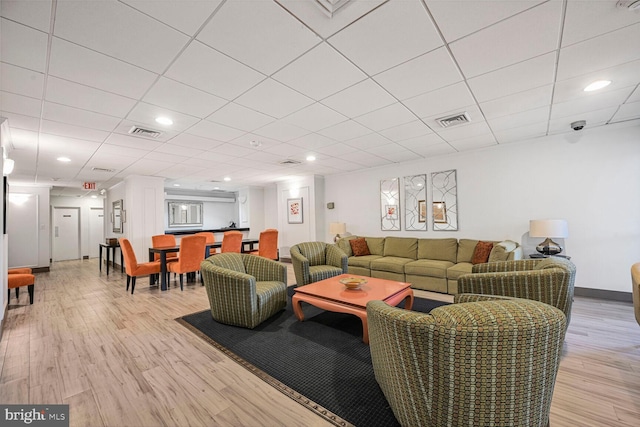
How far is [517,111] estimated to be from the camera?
10.5ft

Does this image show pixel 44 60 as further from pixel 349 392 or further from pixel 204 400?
pixel 349 392

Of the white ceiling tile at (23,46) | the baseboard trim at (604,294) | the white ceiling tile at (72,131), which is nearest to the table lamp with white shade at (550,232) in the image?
the baseboard trim at (604,294)

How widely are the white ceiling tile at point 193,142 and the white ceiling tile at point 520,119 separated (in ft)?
12.7

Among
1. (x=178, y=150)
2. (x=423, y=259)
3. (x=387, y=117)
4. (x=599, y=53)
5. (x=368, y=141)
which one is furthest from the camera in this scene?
(x=423, y=259)

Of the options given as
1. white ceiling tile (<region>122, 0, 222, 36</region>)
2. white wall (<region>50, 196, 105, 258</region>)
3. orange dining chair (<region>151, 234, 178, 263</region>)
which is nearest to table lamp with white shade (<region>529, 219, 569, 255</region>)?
white ceiling tile (<region>122, 0, 222, 36</region>)

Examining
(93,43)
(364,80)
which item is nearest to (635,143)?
(364,80)

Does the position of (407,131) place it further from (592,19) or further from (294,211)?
(294,211)

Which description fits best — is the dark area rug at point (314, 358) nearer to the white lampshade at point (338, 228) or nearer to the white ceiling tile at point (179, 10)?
the white ceiling tile at point (179, 10)

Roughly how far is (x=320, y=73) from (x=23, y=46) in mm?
2014

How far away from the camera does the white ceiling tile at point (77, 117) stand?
271cm

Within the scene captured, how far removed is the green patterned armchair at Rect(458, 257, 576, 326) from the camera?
2.21m

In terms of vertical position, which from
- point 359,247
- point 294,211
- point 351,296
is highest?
point 294,211

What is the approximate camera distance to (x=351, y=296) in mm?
2973

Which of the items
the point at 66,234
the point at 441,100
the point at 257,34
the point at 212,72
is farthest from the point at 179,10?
the point at 66,234
